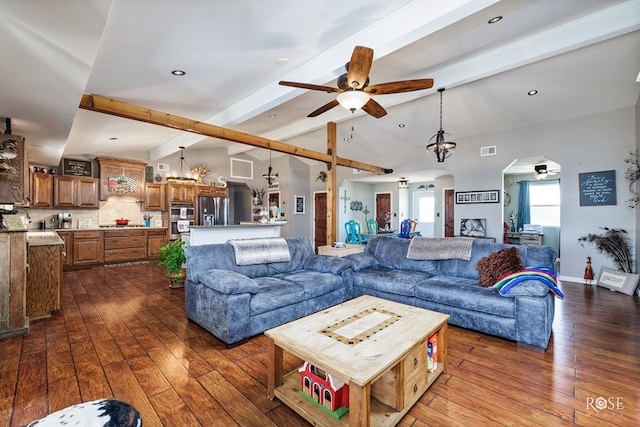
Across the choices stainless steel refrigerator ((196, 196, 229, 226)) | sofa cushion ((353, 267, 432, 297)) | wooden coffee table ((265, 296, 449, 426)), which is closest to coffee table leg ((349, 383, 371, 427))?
wooden coffee table ((265, 296, 449, 426))

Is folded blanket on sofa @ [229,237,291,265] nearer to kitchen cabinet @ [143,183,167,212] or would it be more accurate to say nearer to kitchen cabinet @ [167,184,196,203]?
kitchen cabinet @ [167,184,196,203]

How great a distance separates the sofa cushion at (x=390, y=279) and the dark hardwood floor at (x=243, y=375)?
2.02 feet

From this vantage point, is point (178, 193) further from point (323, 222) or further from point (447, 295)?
point (447, 295)

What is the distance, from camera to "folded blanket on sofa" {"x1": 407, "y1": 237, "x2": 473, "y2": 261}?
357 cm

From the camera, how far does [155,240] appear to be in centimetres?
716

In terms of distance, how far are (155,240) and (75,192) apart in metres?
1.93

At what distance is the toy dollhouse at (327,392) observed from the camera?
1676mm

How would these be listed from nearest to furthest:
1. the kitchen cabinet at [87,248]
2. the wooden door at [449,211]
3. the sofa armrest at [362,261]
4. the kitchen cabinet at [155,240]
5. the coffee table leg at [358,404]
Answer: the coffee table leg at [358,404] < the sofa armrest at [362,261] < the kitchen cabinet at [87,248] < the kitchen cabinet at [155,240] < the wooden door at [449,211]

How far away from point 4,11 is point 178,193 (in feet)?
20.5

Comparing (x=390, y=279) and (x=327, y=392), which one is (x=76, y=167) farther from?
(x=327, y=392)

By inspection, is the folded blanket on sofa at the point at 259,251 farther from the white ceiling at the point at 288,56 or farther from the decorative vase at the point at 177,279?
the white ceiling at the point at 288,56

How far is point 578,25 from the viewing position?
321 cm

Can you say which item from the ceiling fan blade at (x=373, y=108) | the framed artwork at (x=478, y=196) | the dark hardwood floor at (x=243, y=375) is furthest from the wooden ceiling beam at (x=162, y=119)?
the framed artwork at (x=478, y=196)

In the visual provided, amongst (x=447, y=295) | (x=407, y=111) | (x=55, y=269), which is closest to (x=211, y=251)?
(x=55, y=269)
